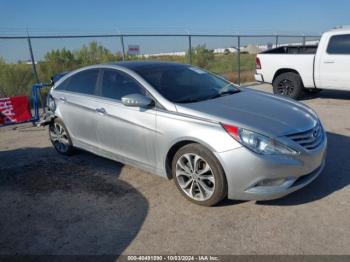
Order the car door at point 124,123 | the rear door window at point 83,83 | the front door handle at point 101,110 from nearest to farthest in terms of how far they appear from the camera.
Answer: the car door at point 124,123
the front door handle at point 101,110
the rear door window at point 83,83

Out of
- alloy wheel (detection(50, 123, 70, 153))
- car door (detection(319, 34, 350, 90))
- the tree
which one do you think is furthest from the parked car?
the tree

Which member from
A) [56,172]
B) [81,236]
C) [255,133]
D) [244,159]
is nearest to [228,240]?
[244,159]

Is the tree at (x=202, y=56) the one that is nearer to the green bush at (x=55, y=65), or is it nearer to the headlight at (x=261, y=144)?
the green bush at (x=55, y=65)

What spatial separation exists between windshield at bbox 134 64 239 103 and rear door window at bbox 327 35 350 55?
16.1 feet

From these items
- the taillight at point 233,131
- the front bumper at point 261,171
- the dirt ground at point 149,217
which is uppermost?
the taillight at point 233,131

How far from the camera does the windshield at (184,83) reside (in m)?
4.10

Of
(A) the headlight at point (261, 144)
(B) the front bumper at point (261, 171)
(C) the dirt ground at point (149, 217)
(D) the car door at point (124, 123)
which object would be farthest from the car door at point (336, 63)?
(D) the car door at point (124, 123)

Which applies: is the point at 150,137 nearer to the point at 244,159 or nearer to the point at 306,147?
the point at 244,159

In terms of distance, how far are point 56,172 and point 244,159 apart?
3.06 m

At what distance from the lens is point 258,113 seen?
368cm

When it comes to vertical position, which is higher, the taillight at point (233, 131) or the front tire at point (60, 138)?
the taillight at point (233, 131)

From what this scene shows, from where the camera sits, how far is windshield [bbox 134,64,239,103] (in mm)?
4098

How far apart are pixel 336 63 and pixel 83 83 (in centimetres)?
640

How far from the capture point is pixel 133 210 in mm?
3756
